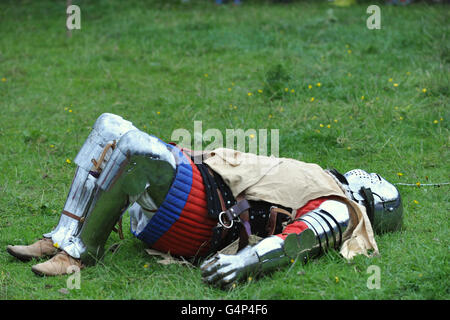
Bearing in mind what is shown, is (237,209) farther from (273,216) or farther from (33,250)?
(33,250)

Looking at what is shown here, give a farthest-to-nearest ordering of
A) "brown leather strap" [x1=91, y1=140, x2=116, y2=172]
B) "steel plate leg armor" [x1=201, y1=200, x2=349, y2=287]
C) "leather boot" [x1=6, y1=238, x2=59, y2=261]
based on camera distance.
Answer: "leather boot" [x1=6, y1=238, x2=59, y2=261], "brown leather strap" [x1=91, y1=140, x2=116, y2=172], "steel plate leg armor" [x1=201, y1=200, x2=349, y2=287]

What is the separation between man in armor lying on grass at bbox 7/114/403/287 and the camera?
3113mm

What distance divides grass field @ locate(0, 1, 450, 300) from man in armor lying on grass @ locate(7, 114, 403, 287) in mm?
120

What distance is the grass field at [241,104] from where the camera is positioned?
3.21m

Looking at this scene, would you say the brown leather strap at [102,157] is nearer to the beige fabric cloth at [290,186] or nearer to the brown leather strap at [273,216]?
the beige fabric cloth at [290,186]

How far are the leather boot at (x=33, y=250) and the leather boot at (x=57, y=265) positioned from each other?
19cm

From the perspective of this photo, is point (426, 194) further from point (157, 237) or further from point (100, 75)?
point (100, 75)

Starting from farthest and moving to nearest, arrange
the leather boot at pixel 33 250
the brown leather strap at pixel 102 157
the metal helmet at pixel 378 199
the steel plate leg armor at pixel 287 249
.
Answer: the metal helmet at pixel 378 199 < the leather boot at pixel 33 250 < the brown leather strap at pixel 102 157 < the steel plate leg armor at pixel 287 249

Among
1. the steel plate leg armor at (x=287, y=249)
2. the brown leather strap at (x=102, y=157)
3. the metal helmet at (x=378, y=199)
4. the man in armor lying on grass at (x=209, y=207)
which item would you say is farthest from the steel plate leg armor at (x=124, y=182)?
the metal helmet at (x=378, y=199)

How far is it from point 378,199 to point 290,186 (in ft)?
1.79

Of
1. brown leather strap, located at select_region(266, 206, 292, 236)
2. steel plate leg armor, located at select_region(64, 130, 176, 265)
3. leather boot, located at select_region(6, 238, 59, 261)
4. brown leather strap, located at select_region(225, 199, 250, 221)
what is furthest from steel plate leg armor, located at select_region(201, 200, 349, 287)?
leather boot, located at select_region(6, 238, 59, 261)

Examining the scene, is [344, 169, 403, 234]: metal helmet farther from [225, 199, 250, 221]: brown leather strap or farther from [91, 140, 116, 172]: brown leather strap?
[91, 140, 116, 172]: brown leather strap

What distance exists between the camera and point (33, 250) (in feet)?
11.4
